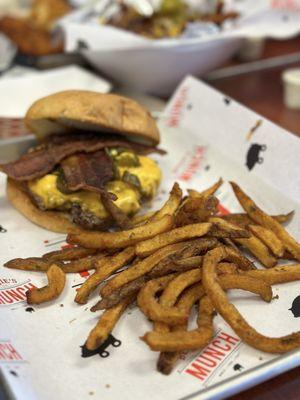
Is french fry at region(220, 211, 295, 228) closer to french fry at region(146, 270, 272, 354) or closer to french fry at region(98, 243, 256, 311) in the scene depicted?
french fry at region(98, 243, 256, 311)

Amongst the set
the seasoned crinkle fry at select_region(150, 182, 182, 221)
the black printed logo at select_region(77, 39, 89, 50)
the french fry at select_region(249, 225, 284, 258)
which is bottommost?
the french fry at select_region(249, 225, 284, 258)

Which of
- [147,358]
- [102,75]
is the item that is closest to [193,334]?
[147,358]

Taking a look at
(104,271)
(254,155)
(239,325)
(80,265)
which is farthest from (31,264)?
(254,155)

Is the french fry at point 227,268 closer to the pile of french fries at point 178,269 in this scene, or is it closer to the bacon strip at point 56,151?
the pile of french fries at point 178,269

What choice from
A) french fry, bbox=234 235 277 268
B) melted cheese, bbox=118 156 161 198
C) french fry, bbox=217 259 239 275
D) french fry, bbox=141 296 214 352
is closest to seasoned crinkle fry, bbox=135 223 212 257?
french fry, bbox=217 259 239 275

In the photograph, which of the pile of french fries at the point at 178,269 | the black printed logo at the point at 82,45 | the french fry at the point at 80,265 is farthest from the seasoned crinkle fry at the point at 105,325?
the black printed logo at the point at 82,45

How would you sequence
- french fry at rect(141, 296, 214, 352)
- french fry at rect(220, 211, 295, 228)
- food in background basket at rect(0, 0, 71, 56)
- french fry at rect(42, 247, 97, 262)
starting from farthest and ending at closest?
food in background basket at rect(0, 0, 71, 56)
french fry at rect(220, 211, 295, 228)
french fry at rect(42, 247, 97, 262)
french fry at rect(141, 296, 214, 352)
